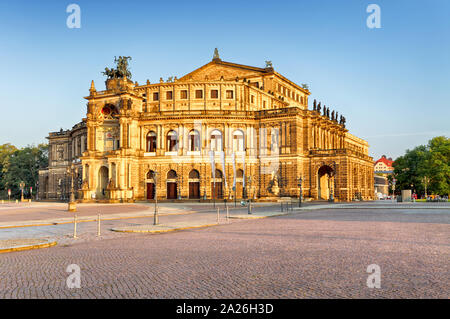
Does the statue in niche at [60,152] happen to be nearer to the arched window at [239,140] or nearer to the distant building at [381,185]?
the arched window at [239,140]

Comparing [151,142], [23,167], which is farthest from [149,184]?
[23,167]

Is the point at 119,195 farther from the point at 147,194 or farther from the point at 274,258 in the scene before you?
the point at 274,258

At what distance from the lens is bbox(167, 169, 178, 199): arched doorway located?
69688 mm

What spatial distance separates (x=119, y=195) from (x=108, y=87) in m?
21.0

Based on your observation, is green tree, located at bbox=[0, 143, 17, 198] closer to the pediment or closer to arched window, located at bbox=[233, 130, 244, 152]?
the pediment

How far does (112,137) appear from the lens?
71.9 meters

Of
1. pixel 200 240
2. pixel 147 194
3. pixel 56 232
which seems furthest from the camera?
pixel 147 194

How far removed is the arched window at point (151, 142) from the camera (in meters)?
71.5

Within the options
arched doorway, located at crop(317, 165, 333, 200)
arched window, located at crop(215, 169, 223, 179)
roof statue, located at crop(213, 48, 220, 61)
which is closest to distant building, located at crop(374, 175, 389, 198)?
arched doorway, located at crop(317, 165, 333, 200)

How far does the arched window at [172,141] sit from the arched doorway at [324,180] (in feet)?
83.6

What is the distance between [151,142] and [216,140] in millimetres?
11899

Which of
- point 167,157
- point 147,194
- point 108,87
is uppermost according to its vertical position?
point 108,87

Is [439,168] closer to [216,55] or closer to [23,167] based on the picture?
[216,55]
